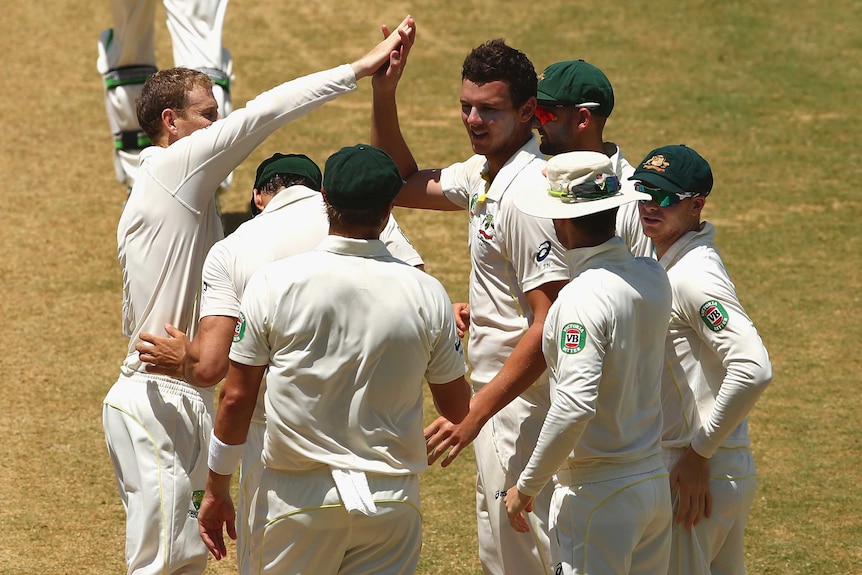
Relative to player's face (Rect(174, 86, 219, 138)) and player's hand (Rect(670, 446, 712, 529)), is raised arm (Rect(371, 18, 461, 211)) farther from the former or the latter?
player's hand (Rect(670, 446, 712, 529))

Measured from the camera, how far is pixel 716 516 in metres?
4.16

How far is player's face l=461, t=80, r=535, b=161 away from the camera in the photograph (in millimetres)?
4418

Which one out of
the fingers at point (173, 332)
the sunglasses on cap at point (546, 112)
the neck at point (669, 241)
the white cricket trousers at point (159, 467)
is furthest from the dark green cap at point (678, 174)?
the white cricket trousers at point (159, 467)

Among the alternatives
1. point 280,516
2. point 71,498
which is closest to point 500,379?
point 280,516

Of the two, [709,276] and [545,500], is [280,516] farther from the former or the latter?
[709,276]

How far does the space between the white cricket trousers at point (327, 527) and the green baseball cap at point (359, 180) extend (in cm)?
81

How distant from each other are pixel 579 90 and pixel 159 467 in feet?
6.89

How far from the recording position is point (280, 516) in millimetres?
3641

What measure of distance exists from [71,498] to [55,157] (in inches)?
217

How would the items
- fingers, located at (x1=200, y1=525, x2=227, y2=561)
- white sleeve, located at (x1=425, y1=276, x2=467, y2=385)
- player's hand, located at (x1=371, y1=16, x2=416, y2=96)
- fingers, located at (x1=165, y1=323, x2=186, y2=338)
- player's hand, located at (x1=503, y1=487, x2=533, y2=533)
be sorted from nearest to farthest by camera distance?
white sleeve, located at (x1=425, y1=276, x2=467, y2=385), player's hand, located at (x1=503, y1=487, x2=533, y2=533), fingers, located at (x1=200, y1=525, x2=227, y2=561), fingers, located at (x1=165, y1=323, x2=186, y2=338), player's hand, located at (x1=371, y1=16, x2=416, y2=96)

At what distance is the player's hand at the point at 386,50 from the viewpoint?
4.67 m

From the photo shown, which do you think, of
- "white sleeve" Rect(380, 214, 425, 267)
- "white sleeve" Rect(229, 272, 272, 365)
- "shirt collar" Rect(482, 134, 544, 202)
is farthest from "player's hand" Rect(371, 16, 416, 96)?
"white sleeve" Rect(229, 272, 272, 365)

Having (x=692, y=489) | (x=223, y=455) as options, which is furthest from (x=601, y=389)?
(x=223, y=455)

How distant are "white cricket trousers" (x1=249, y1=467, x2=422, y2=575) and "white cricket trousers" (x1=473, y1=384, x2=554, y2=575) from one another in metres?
0.85
